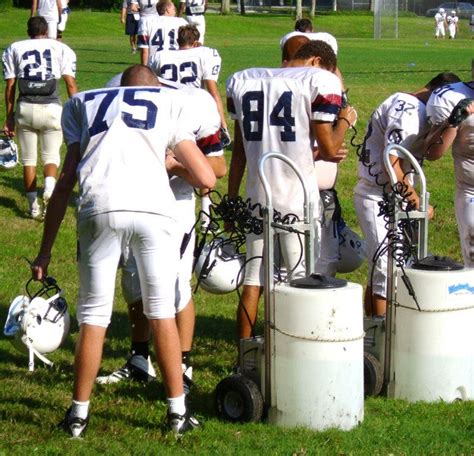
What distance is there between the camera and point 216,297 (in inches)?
380

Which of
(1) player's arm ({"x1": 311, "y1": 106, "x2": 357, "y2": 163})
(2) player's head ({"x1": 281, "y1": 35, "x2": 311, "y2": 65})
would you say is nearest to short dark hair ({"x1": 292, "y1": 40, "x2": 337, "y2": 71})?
(2) player's head ({"x1": 281, "y1": 35, "x2": 311, "y2": 65})

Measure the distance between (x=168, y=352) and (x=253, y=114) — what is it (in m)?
1.72

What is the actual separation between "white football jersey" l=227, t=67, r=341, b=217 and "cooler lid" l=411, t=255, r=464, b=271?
2.43ft

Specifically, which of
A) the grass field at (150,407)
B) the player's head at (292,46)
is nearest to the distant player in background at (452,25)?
the grass field at (150,407)

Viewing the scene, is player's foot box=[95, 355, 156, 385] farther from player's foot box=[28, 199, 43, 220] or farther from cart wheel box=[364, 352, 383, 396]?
player's foot box=[28, 199, 43, 220]

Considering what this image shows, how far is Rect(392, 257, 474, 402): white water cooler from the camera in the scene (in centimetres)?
643

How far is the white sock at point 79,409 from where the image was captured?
5809mm

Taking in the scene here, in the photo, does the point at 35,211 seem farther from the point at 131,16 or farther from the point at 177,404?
the point at 131,16

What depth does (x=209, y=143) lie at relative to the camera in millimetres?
6336

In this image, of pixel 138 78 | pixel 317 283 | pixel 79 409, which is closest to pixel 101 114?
pixel 138 78

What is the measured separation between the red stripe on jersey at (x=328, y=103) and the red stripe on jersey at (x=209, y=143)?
0.64 metres

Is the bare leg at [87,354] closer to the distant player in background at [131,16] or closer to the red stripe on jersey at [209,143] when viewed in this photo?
the red stripe on jersey at [209,143]

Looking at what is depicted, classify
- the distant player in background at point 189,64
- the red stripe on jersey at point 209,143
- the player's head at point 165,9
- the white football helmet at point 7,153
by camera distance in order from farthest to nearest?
the player's head at point 165,9, the white football helmet at point 7,153, the distant player in background at point 189,64, the red stripe on jersey at point 209,143

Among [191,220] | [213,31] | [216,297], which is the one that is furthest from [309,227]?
[213,31]
